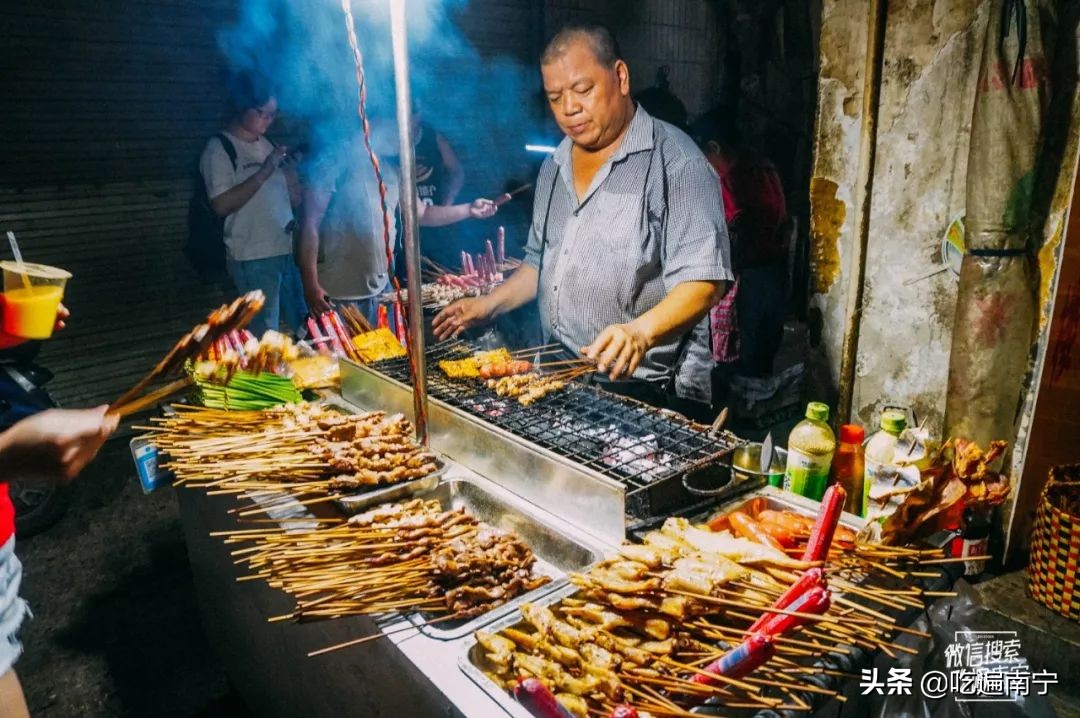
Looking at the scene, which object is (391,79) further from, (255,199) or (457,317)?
(457,317)

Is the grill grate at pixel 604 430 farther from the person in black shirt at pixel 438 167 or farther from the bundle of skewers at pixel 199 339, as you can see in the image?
the person in black shirt at pixel 438 167

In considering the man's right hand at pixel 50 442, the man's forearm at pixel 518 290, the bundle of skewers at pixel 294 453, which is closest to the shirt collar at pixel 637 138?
the man's forearm at pixel 518 290

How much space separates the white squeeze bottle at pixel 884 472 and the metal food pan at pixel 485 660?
1245mm

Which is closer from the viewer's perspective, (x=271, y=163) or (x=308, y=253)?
(x=308, y=253)

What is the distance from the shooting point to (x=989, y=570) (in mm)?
4582

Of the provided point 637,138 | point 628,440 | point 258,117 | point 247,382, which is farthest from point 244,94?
point 628,440

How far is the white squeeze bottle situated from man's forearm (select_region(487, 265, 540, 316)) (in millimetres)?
2715

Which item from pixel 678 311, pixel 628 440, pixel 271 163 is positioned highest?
pixel 271 163

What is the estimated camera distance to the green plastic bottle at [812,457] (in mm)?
2734

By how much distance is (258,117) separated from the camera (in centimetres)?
739

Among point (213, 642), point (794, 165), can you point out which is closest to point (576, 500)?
point (213, 642)

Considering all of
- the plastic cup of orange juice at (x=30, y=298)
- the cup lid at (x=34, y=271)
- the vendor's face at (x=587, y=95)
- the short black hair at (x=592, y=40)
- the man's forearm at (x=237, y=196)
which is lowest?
the plastic cup of orange juice at (x=30, y=298)

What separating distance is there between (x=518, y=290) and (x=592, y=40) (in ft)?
5.86

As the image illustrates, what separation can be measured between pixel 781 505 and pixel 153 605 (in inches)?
189
